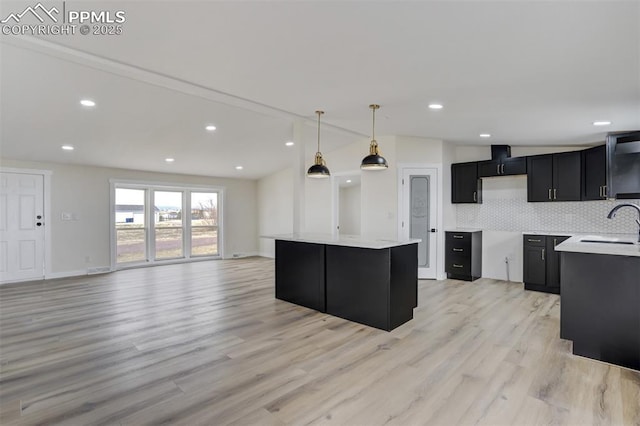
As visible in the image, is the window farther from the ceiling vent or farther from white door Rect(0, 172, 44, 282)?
the ceiling vent

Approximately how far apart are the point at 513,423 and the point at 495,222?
4.94 m

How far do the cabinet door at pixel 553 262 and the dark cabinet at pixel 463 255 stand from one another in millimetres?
1134

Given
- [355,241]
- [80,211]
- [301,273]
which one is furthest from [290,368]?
[80,211]

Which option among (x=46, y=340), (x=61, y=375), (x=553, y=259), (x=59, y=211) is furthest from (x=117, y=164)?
(x=553, y=259)

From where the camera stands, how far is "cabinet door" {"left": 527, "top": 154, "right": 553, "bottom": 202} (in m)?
5.62

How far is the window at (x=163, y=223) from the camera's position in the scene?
303 inches

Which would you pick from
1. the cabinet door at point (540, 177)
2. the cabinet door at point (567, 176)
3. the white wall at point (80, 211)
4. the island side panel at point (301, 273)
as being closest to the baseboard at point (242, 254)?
the white wall at point (80, 211)

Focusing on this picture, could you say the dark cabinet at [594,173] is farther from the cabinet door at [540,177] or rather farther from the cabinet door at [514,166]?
the cabinet door at [514,166]

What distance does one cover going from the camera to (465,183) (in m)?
6.40

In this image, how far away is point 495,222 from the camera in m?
6.37

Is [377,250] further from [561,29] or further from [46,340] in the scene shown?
[46,340]

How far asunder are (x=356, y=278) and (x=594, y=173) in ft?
13.9

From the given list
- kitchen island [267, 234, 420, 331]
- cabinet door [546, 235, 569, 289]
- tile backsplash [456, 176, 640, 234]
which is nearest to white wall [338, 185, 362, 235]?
tile backsplash [456, 176, 640, 234]

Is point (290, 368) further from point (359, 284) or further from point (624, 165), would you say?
point (624, 165)
